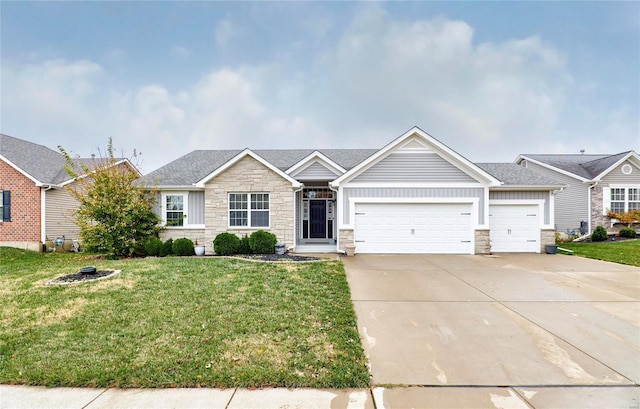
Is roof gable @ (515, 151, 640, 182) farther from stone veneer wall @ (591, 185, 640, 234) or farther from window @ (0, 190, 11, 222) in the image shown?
window @ (0, 190, 11, 222)

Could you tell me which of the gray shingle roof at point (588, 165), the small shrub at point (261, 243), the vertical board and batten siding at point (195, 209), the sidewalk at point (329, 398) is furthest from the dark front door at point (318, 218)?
the gray shingle roof at point (588, 165)

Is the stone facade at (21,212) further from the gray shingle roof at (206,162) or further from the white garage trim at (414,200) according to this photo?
the white garage trim at (414,200)

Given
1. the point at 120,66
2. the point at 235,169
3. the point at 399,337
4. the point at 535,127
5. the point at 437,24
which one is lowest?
the point at 399,337

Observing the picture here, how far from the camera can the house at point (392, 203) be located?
11500 mm

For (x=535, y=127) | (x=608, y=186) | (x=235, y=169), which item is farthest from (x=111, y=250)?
(x=608, y=186)

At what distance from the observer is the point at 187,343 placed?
12.4ft

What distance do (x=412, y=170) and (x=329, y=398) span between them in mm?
10240

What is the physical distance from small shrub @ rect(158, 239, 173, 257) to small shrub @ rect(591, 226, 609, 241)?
881 inches

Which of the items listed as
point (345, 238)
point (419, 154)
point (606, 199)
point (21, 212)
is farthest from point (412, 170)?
point (21, 212)

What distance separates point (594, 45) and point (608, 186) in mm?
8508

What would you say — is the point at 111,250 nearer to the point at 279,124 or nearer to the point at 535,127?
the point at 279,124

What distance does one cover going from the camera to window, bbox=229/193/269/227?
12250mm

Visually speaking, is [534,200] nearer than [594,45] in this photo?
Yes

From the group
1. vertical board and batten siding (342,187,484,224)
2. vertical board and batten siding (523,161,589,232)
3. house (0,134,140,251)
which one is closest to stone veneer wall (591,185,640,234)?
vertical board and batten siding (523,161,589,232)
